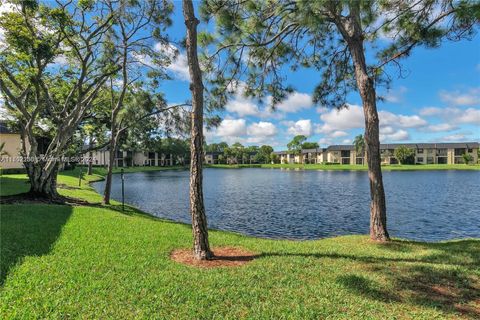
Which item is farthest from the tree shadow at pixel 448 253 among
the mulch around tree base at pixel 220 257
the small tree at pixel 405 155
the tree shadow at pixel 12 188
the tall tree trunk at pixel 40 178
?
the small tree at pixel 405 155

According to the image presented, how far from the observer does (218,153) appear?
128m

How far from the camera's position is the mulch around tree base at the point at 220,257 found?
220 inches

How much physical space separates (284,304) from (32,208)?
31.0ft

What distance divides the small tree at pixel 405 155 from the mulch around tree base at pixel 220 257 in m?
88.1

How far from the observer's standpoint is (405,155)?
83188 millimetres

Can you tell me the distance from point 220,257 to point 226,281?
1.41 metres

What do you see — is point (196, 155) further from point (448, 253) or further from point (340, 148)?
point (340, 148)

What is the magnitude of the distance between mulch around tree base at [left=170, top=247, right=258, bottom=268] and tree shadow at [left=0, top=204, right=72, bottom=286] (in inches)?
96.5

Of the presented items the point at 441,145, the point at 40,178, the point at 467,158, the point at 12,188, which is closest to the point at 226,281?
the point at 40,178

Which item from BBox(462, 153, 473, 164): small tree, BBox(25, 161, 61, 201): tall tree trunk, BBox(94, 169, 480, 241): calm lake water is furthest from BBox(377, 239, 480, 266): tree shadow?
BBox(462, 153, 473, 164): small tree

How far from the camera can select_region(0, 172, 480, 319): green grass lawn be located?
3.73 m

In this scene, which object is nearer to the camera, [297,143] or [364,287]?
[364,287]

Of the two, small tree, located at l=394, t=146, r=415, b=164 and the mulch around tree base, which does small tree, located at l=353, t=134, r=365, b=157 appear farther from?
the mulch around tree base

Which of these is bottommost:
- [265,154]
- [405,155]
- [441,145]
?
[405,155]
